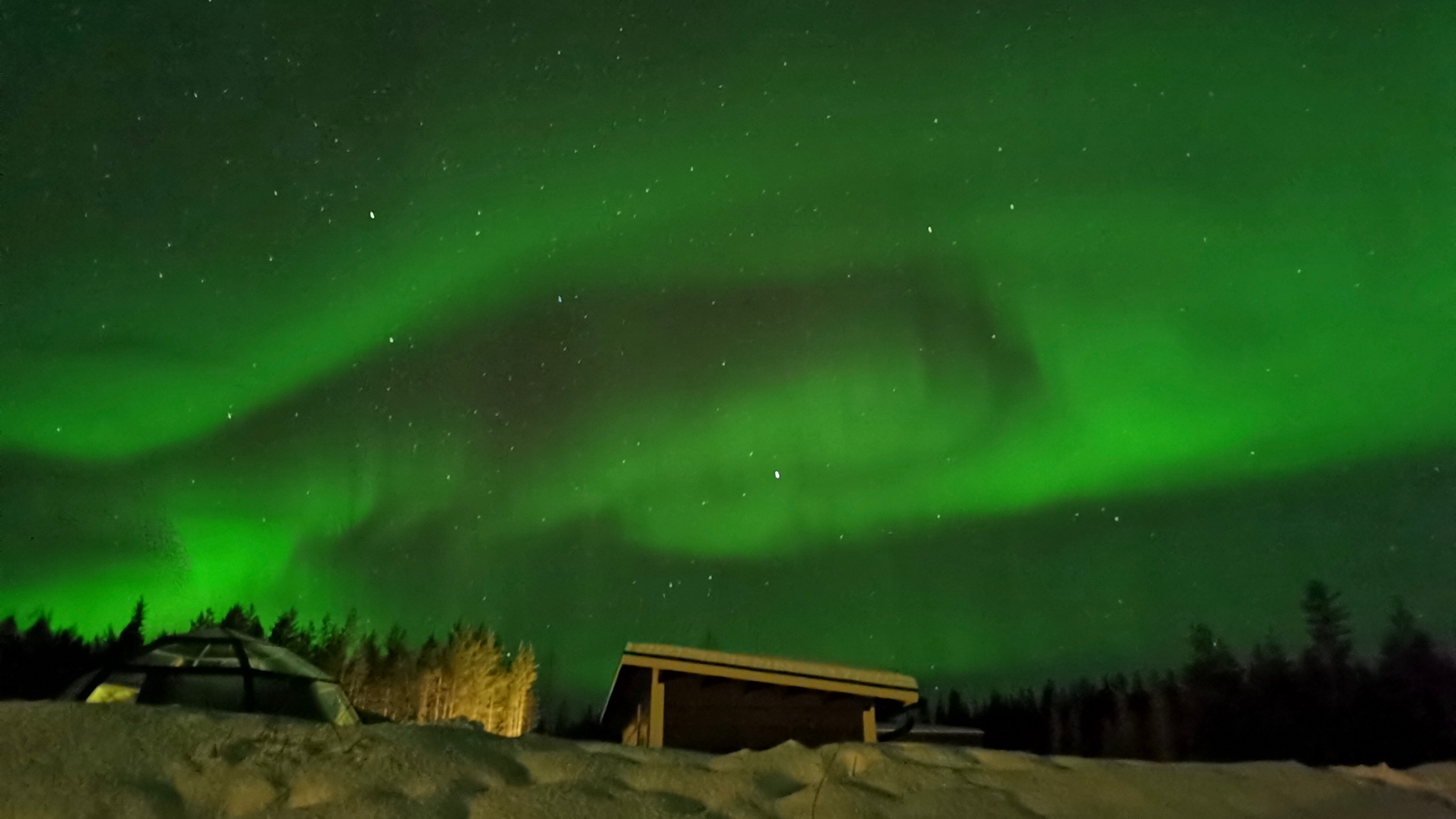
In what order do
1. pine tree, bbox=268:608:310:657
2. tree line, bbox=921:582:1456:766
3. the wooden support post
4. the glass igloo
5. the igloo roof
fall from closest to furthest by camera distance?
the wooden support post, the glass igloo, the igloo roof, tree line, bbox=921:582:1456:766, pine tree, bbox=268:608:310:657

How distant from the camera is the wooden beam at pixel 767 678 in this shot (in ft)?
45.6

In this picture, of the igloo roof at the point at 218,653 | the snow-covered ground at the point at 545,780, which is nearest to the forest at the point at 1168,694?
the igloo roof at the point at 218,653

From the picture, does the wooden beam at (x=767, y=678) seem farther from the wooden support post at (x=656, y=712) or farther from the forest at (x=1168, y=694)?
the forest at (x=1168, y=694)

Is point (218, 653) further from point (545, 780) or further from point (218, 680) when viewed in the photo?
point (545, 780)

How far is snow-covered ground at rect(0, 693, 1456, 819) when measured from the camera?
4.00 m

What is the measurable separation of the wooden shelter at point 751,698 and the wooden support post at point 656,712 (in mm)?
11

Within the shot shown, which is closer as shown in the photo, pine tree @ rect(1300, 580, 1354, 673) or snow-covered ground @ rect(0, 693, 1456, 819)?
snow-covered ground @ rect(0, 693, 1456, 819)

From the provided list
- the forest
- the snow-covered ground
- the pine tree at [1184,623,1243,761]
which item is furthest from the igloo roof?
the pine tree at [1184,623,1243,761]

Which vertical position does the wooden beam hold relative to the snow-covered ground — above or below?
above

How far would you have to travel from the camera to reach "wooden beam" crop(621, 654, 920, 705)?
13.9 meters

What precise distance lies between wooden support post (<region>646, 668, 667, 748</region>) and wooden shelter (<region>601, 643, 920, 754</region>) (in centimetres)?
1

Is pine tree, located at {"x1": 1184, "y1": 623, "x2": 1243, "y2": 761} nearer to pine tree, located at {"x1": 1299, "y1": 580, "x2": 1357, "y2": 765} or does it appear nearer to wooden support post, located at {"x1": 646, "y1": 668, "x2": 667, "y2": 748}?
pine tree, located at {"x1": 1299, "y1": 580, "x2": 1357, "y2": 765}

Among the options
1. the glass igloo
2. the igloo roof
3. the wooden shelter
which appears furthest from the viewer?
the igloo roof

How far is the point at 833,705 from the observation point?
47.6ft
